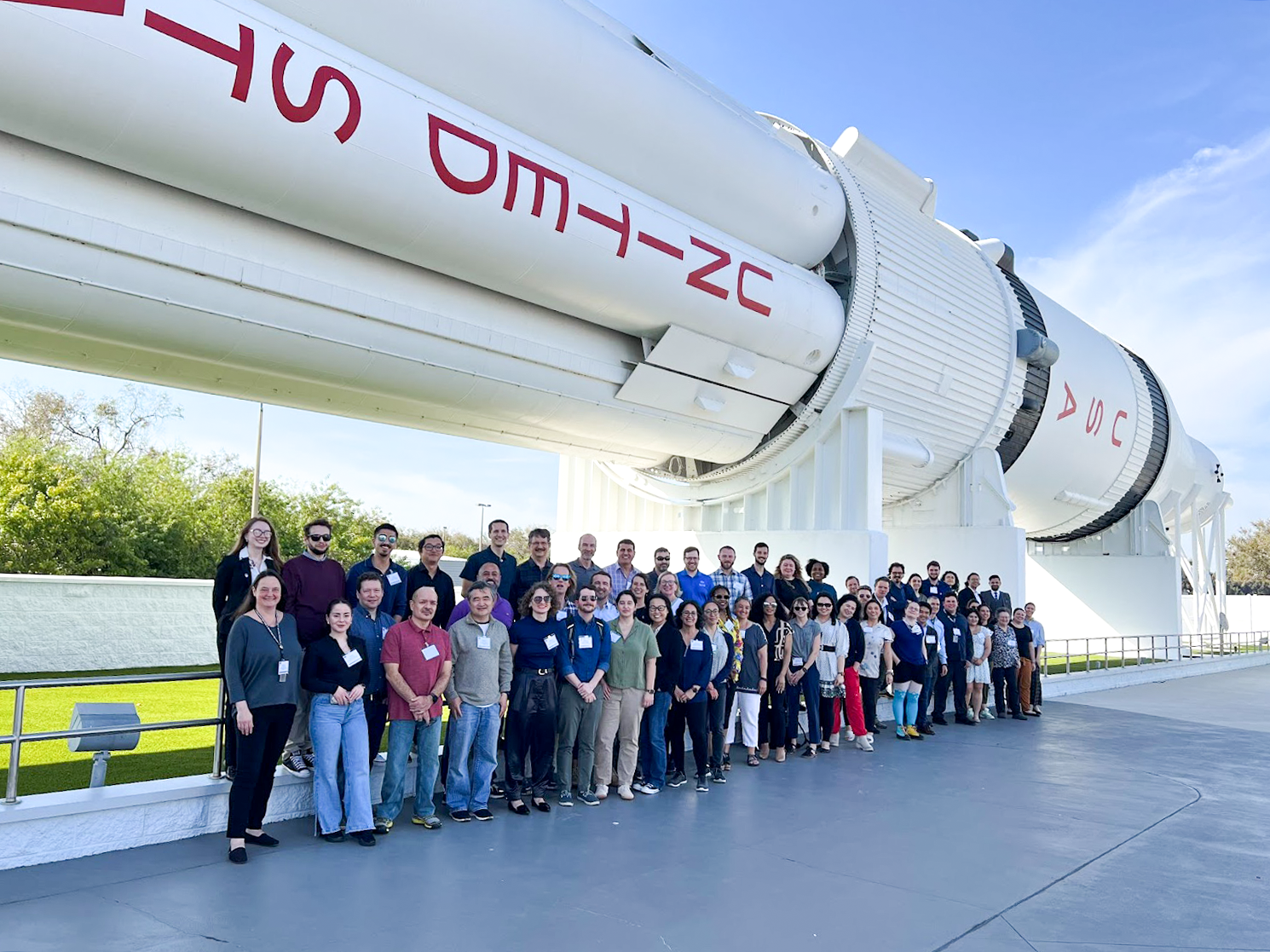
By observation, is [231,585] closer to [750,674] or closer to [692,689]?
[692,689]

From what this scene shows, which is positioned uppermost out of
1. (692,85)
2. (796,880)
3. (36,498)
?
(692,85)

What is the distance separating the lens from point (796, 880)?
435 cm

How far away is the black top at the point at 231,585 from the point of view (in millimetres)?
4828

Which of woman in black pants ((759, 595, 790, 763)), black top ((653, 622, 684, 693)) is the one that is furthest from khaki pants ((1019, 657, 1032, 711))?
black top ((653, 622, 684, 693))

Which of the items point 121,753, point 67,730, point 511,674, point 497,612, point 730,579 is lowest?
point 121,753

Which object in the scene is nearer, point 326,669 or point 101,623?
point 326,669

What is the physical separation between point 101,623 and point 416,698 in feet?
25.8

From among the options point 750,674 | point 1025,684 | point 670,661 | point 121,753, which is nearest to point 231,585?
point 121,753

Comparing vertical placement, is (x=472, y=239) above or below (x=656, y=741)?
above

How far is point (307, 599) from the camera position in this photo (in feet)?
16.5

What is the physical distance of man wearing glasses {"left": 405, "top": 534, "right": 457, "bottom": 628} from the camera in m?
5.54

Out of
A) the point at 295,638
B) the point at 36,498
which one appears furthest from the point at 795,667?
the point at 36,498

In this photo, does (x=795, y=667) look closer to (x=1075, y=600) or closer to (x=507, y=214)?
(x=507, y=214)

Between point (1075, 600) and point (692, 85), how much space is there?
617 inches
